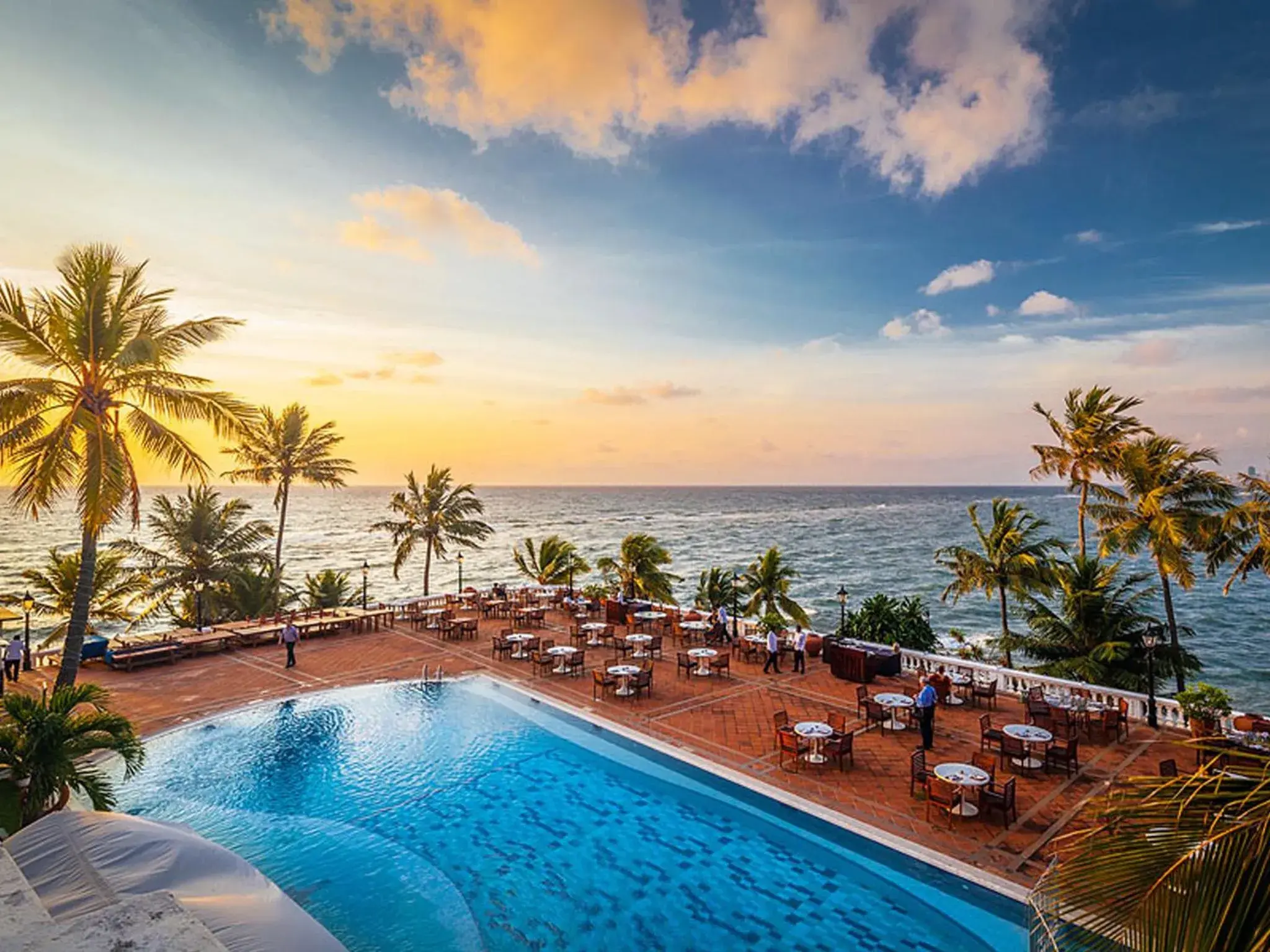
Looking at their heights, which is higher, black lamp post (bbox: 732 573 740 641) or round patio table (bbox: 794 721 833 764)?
black lamp post (bbox: 732 573 740 641)

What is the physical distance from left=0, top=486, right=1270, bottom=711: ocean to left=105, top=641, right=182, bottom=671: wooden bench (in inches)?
248

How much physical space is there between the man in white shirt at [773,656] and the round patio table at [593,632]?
6.19 m

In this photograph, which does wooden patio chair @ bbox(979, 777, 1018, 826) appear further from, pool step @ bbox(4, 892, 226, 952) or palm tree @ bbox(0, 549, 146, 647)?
palm tree @ bbox(0, 549, 146, 647)

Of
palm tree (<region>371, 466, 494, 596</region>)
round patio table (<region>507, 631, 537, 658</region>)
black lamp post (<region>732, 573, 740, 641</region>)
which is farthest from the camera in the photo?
palm tree (<region>371, 466, 494, 596</region>)

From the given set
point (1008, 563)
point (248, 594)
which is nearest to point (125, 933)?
point (1008, 563)

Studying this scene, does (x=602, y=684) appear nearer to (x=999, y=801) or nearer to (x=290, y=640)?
(x=999, y=801)

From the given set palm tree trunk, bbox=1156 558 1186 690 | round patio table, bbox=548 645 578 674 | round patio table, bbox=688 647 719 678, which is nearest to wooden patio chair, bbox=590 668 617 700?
round patio table, bbox=548 645 578 674

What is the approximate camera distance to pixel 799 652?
1953cm

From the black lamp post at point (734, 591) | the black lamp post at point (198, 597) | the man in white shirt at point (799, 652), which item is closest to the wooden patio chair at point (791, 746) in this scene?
the man in white shirt at point (799, 652)

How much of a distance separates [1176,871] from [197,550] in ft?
109

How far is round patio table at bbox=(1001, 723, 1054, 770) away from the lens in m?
12.3

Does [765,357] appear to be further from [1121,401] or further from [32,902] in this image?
[32,902]

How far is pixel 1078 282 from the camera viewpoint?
2602cm

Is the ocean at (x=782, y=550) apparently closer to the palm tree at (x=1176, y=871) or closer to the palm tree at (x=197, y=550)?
the palm tree at (x=197, y=550)
